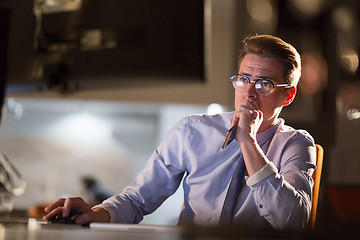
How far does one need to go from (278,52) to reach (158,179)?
448mm

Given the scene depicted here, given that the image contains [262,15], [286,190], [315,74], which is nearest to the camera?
[286,190]

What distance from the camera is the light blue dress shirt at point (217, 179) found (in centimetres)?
105

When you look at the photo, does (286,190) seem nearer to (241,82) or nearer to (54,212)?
(241,82)

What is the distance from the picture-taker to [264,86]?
1.18m

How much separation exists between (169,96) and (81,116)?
0.88m

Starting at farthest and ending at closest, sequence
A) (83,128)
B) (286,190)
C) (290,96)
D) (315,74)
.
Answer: (83,128), (315,74), (290,96), (286,190)

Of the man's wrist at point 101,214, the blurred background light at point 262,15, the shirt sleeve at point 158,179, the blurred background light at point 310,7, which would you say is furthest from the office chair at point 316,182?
the blurred background light at point 310,7

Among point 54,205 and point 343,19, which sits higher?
point 343,19

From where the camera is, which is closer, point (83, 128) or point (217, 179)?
point (217, 179)

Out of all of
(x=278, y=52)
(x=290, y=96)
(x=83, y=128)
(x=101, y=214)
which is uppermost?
(x=278, y=52)

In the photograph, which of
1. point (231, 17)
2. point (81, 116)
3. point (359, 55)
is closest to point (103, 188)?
point (81, 116)

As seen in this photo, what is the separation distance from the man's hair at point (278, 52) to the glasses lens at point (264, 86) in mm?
52

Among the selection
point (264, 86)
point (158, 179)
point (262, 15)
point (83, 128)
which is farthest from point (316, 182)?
point (83, 128)

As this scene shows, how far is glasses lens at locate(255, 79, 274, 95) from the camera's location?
1182 millimetres
